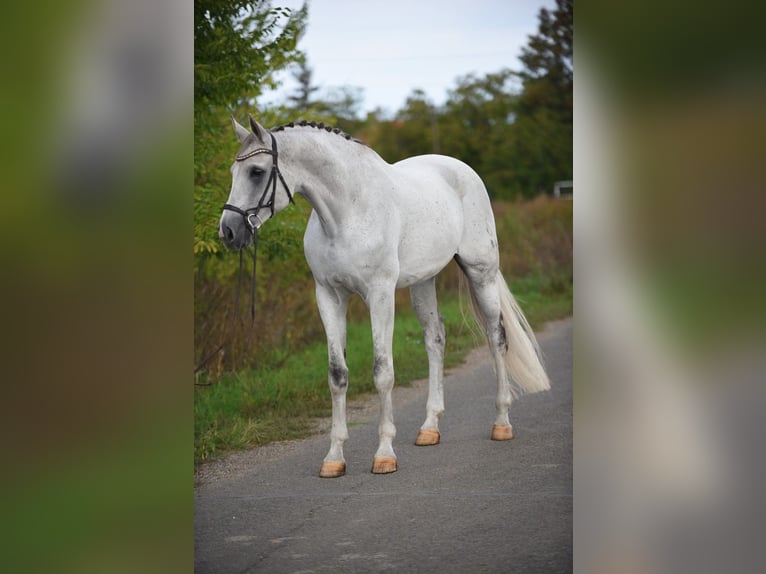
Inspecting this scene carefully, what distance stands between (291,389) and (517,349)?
1807 millimetres

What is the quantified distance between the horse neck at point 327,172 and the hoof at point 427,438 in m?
1.48

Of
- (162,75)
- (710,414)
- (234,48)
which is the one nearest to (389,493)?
(710,414)

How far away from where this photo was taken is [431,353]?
231 inches

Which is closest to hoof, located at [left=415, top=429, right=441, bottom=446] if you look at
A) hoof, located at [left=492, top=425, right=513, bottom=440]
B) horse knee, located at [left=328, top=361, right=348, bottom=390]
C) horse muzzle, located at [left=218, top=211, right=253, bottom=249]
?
hoof, located at [left=492, top=425, right=513, bottom=440]

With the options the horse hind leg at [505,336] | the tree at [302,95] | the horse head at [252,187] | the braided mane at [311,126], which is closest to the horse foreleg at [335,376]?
the horse head at [252,187]

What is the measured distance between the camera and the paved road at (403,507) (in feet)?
12.6

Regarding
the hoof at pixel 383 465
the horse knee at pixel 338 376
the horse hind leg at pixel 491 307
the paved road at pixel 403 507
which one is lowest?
the paved road at pixel 403 507

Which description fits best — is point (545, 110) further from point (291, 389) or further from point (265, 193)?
point (265, 193)

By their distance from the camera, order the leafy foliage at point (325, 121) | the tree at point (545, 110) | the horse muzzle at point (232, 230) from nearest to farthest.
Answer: the horse muzzle at point (232, 230), the leafy foliage at point (325, 121), the tree at point (545, 110)

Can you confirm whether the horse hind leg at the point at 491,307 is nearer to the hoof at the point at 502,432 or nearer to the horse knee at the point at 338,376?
the hoof at the point at 502,432

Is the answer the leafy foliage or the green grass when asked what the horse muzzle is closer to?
the leafy foliage

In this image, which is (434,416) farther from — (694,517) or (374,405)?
(694,517)

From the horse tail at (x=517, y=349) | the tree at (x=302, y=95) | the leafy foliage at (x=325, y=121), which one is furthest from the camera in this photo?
the tree at (x=302, y=95)

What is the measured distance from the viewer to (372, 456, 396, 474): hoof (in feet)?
16.5
